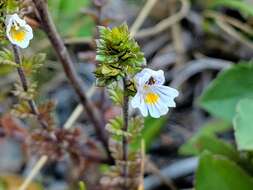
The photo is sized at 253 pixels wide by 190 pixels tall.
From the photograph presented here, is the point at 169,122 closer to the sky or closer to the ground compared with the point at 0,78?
closer to the ground

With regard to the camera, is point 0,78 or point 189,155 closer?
point 189,155

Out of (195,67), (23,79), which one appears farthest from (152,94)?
(195,67)

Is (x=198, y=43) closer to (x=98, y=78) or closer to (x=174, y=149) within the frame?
(x=174, y=149)

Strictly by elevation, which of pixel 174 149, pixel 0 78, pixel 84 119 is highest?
pixel 0 78

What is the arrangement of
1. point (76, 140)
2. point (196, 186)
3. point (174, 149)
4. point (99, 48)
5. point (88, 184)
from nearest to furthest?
point (99, 48) → point (196, 186) → point (76, 140) → point (88, 184) → point (174, 149)

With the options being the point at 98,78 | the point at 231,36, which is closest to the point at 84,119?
the point at 231,36

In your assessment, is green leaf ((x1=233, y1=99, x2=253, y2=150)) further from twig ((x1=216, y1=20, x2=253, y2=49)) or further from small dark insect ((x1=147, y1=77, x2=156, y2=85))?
twig ((x1=216, y1=20, x2=253, y2=49))
